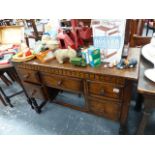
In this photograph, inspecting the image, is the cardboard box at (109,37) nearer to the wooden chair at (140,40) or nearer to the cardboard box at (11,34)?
the wooden chair at (140,40)

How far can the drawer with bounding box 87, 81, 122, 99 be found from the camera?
38.2 inches

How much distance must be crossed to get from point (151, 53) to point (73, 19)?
63 cm

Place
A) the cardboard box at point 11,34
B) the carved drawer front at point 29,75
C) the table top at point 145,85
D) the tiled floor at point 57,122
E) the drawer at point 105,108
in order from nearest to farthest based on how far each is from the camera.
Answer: the table top at point 145,85 → the drawer at point 105,108 → the carved drawer front at point 29,75 → the tiled floor at point 57,122 → the cardboard box at point 11,34

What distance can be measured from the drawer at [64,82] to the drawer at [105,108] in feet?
0.61

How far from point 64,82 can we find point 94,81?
0.98ft

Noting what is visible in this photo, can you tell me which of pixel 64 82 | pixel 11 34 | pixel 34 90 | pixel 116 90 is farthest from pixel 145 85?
pixel 11 34

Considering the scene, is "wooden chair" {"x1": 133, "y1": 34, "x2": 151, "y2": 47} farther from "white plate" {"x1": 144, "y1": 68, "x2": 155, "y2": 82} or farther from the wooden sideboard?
"white plate" {"x1": 144, "y1": 68, "x2": 155, "y2": 82}

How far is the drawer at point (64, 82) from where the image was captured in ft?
3.66

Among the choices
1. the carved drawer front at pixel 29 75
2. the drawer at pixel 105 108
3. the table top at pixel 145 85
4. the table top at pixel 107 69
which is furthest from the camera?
the carved drawer front at pixel 29 75

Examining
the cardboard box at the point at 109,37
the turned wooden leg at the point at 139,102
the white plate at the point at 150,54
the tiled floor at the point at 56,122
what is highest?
the cardboard box at the point at 109,37

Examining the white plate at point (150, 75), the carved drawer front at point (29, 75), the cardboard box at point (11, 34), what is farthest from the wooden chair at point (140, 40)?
the cardboard box at point (11, 34)
